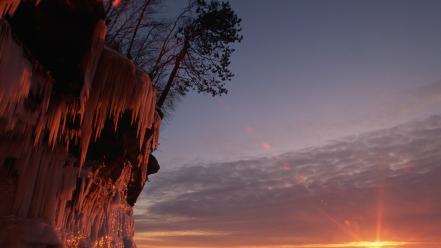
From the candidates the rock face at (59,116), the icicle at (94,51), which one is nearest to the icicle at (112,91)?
the rock face at (59,116)

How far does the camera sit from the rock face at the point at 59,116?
18.8 feet

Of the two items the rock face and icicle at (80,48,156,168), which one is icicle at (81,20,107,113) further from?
icicle at (80,48,156,168)

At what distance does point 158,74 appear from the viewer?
16.7m

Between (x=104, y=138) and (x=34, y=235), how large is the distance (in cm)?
292

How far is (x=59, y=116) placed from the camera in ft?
24.6

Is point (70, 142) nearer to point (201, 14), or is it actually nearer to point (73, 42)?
point (73, 42)

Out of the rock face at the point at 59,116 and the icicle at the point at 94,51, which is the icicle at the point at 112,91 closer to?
the rock face at the point at 59,116

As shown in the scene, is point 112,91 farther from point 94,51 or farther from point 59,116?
point 94,51

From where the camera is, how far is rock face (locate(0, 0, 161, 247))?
18.8ft

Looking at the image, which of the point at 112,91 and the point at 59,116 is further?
the point at 112,91

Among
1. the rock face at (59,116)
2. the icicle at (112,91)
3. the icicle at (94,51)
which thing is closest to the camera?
the rock face at (59,116)

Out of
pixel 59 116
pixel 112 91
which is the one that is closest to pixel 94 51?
pixel 112 91

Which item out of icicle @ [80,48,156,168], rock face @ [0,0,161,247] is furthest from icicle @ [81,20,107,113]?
icicle @ [80,48,156,168]

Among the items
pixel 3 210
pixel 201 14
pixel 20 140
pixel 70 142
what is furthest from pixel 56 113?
pixel 201 14
